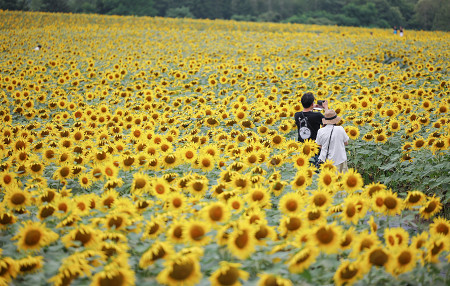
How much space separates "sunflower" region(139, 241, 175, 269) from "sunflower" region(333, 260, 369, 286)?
1215mm

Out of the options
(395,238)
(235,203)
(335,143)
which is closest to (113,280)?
(235,203)

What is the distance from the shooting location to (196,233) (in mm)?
2799

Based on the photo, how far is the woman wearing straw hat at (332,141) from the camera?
543 centimetres

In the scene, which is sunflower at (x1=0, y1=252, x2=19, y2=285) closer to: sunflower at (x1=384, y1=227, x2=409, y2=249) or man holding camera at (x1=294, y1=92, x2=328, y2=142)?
sunflower at (x1=384, y1=227, x2=409, y2=249)

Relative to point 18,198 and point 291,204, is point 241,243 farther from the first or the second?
point 18,198

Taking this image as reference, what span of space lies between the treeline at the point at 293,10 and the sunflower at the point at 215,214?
186 ft

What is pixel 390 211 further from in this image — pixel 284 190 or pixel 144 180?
pixel 144 180

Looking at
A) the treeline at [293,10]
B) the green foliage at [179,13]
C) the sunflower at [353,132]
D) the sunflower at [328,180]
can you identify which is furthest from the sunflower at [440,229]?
the green foliage at [179,13]

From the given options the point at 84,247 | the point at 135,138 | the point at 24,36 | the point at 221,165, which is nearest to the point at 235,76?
the point at 135,138

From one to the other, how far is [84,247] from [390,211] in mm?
2735

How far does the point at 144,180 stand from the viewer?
382 cm

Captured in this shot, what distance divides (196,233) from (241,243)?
386 mm

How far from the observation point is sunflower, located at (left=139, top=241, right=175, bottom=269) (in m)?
2.53

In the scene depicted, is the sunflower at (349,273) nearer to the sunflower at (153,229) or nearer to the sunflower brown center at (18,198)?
the sunflower at (153,229)
